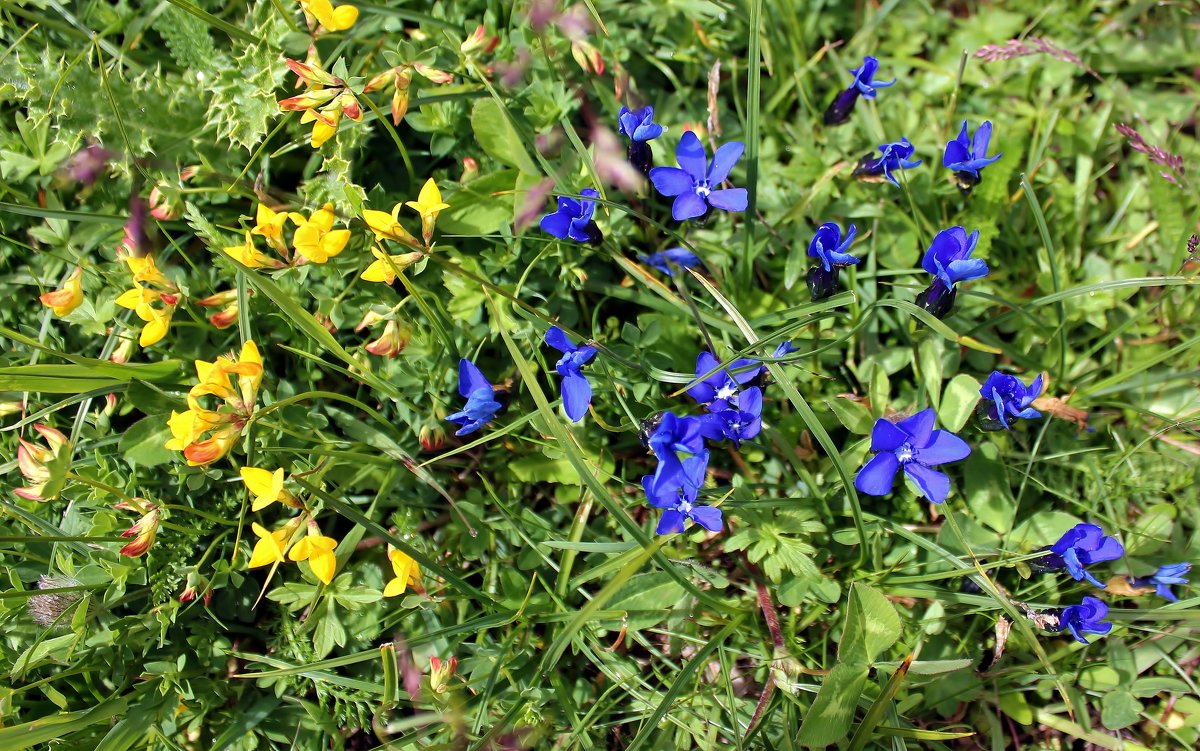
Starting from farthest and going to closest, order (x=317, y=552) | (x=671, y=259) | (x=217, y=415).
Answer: (x=671, y=259) → (x=317, y=552) → (x=217, y=415)

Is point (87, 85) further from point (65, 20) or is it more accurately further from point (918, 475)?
point (918, 475)

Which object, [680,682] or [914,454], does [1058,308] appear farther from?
[680,682]

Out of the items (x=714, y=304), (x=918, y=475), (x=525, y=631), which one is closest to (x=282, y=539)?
(x=525, y=631)

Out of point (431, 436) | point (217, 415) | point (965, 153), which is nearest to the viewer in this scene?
point (217, 415)

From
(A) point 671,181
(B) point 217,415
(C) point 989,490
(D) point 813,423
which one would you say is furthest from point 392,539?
(C) point 989,490

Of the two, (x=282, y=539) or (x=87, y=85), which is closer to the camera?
(x=282, y=539)

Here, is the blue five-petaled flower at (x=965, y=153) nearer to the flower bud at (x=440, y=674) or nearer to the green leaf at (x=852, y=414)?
the green leaf at (x=852, y=414)
